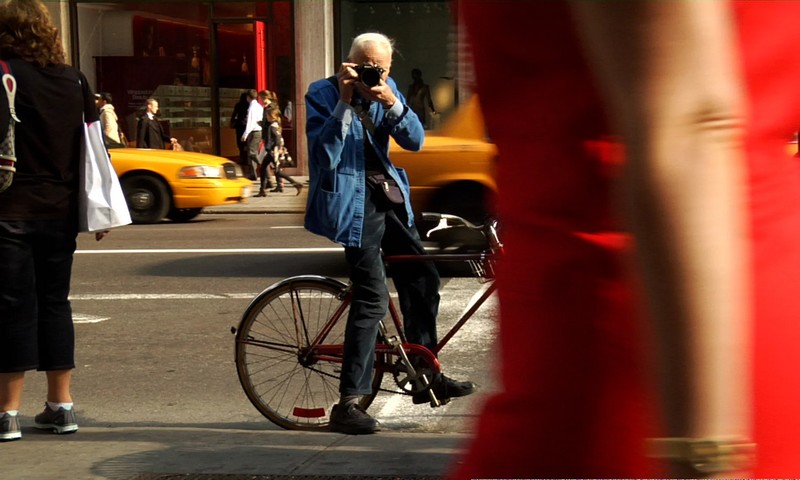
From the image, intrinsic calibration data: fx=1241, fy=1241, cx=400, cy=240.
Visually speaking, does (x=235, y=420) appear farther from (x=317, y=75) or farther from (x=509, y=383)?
(x=317, y=75)

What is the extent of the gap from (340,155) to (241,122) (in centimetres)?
1876

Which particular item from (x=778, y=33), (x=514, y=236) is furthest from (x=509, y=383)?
(x=778, y=33)

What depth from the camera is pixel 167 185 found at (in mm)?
16531


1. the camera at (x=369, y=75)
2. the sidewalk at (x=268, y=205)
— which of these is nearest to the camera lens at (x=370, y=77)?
the camera at (x=369, y=75)

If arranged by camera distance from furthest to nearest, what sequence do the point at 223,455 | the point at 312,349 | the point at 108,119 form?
the point at 108,119 < the point at 312,349 < the point at 223,455

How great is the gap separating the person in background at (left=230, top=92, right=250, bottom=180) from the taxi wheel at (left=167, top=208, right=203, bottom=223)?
651 cm

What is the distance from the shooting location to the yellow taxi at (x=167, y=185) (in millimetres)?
16422

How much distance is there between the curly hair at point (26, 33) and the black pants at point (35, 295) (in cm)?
71

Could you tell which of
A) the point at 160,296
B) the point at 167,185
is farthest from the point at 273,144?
the point at 160,296

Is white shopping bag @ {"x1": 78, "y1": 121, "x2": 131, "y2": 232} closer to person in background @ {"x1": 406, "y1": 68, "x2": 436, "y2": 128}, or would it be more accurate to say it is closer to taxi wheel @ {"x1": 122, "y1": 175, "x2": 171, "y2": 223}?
taxi wheel @ {"x1": 122, "y1": 175, "x2": 171, "y2": 223}

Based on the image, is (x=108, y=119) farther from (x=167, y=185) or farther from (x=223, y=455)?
(x=223, y=455)

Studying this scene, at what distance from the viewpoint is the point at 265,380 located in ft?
19.5

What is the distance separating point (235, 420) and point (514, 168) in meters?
5.05

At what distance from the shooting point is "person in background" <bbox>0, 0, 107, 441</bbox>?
5180 millimetres
